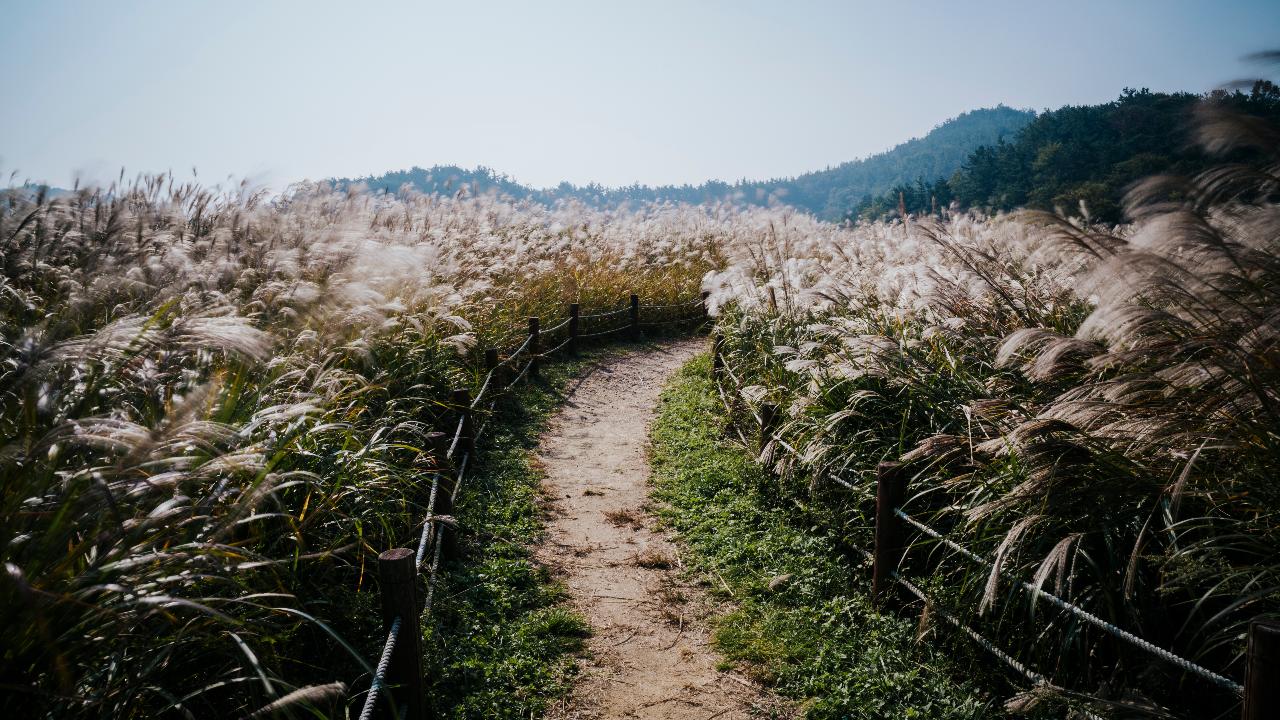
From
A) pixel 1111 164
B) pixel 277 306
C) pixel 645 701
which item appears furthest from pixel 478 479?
pixel 1111 164

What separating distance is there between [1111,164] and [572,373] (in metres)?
48.9

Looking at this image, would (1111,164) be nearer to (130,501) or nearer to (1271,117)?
(1271,117)

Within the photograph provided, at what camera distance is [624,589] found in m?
4.29

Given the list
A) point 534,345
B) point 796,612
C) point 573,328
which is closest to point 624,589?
point 796,612

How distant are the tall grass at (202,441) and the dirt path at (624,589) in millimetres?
1136

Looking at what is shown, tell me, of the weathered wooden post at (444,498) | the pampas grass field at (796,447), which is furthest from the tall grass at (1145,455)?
the weathered wooden post at (444,498)

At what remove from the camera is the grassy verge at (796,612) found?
10.1ft

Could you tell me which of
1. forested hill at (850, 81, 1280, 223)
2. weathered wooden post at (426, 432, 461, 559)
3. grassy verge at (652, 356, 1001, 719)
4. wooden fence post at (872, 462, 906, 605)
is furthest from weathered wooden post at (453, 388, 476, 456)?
forested hill at (850, 81, 1280, 223)

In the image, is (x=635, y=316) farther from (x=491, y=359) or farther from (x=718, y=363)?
(x=491, y=359)

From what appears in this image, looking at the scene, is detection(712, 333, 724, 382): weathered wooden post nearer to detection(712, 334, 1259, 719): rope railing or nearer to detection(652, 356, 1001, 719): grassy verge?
detection(652, 356, 1001, 719): grassy verge

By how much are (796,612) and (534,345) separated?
6.36 meters

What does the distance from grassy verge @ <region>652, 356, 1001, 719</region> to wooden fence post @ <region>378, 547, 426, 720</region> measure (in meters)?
1.59

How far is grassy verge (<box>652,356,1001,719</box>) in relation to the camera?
307 cm

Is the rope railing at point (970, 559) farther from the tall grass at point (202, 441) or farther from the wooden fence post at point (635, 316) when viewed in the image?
the wooden fence post at point (635, 316)
